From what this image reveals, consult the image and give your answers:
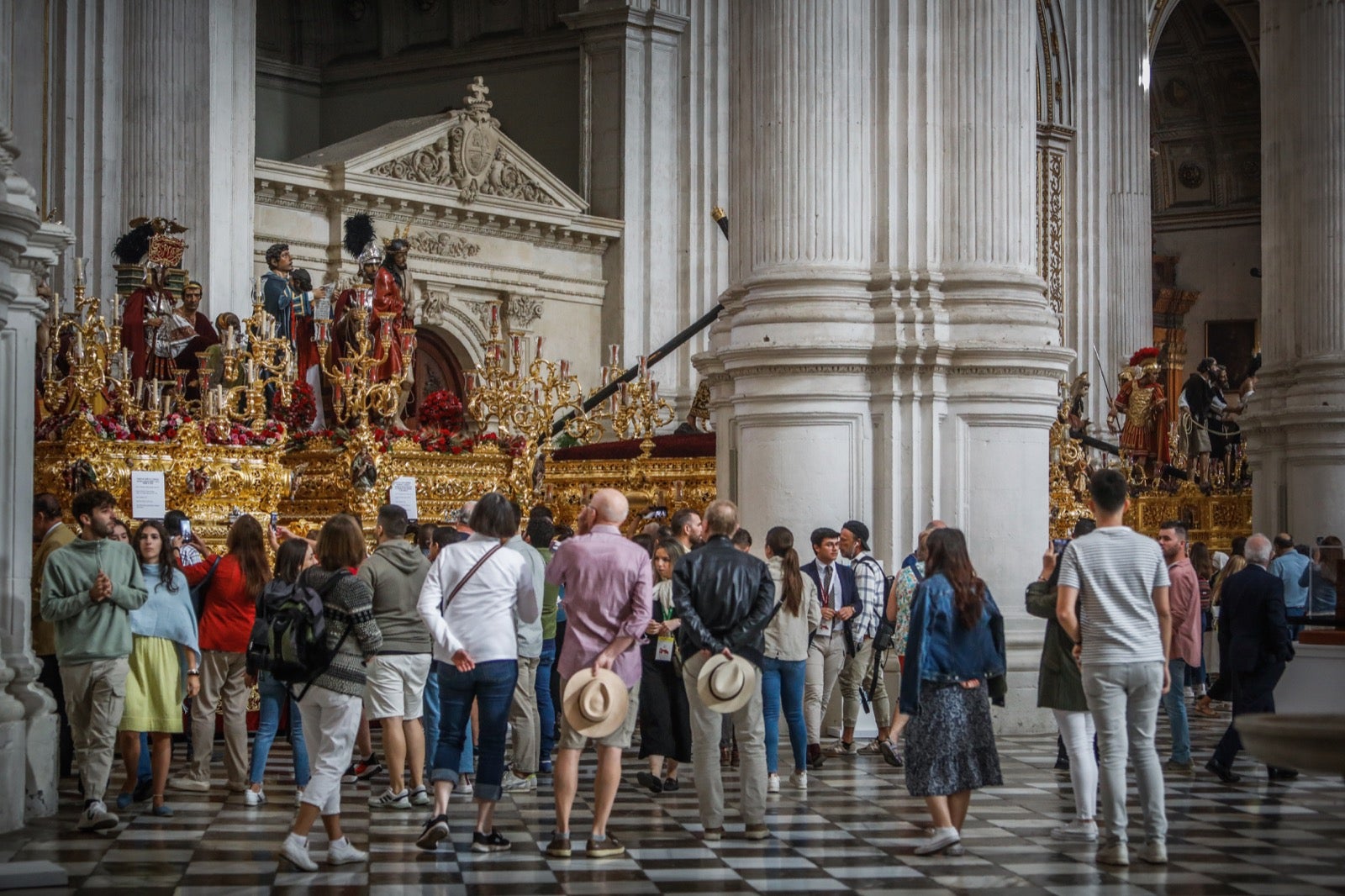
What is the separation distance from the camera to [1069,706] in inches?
377

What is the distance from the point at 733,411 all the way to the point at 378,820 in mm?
5180

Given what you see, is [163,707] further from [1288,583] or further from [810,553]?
[1288,583]

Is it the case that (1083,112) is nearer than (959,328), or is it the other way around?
(959,328)

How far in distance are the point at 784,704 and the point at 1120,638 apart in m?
2.84

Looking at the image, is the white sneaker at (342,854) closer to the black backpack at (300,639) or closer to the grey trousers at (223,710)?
the black backpack at (300,639)

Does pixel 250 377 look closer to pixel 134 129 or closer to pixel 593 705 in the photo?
pixel 134 129

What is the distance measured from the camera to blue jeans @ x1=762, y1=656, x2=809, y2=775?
35.8ft

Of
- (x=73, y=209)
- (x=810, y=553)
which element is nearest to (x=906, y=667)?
(x=810, y=553)

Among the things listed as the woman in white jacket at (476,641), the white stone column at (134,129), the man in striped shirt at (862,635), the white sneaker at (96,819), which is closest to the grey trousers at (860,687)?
the man in striped shirt at (862,635)

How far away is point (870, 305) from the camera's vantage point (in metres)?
14.1

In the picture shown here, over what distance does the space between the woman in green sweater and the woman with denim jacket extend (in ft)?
1.71

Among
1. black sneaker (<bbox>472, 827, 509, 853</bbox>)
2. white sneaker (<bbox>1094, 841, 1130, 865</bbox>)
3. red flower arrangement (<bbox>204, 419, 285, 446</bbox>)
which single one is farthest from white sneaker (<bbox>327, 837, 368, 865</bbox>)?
red flower arrangement (<bbox>204, 419, 285, 446</bbox>)

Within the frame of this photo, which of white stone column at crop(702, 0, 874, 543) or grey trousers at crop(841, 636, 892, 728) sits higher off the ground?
white stone column at crop(702, 0, 874, 543)

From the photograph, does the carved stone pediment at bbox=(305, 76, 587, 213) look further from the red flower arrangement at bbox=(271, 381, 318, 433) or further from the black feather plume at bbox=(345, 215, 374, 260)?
the red flower arrangement at bbox=(271, 381, 318, 433)
